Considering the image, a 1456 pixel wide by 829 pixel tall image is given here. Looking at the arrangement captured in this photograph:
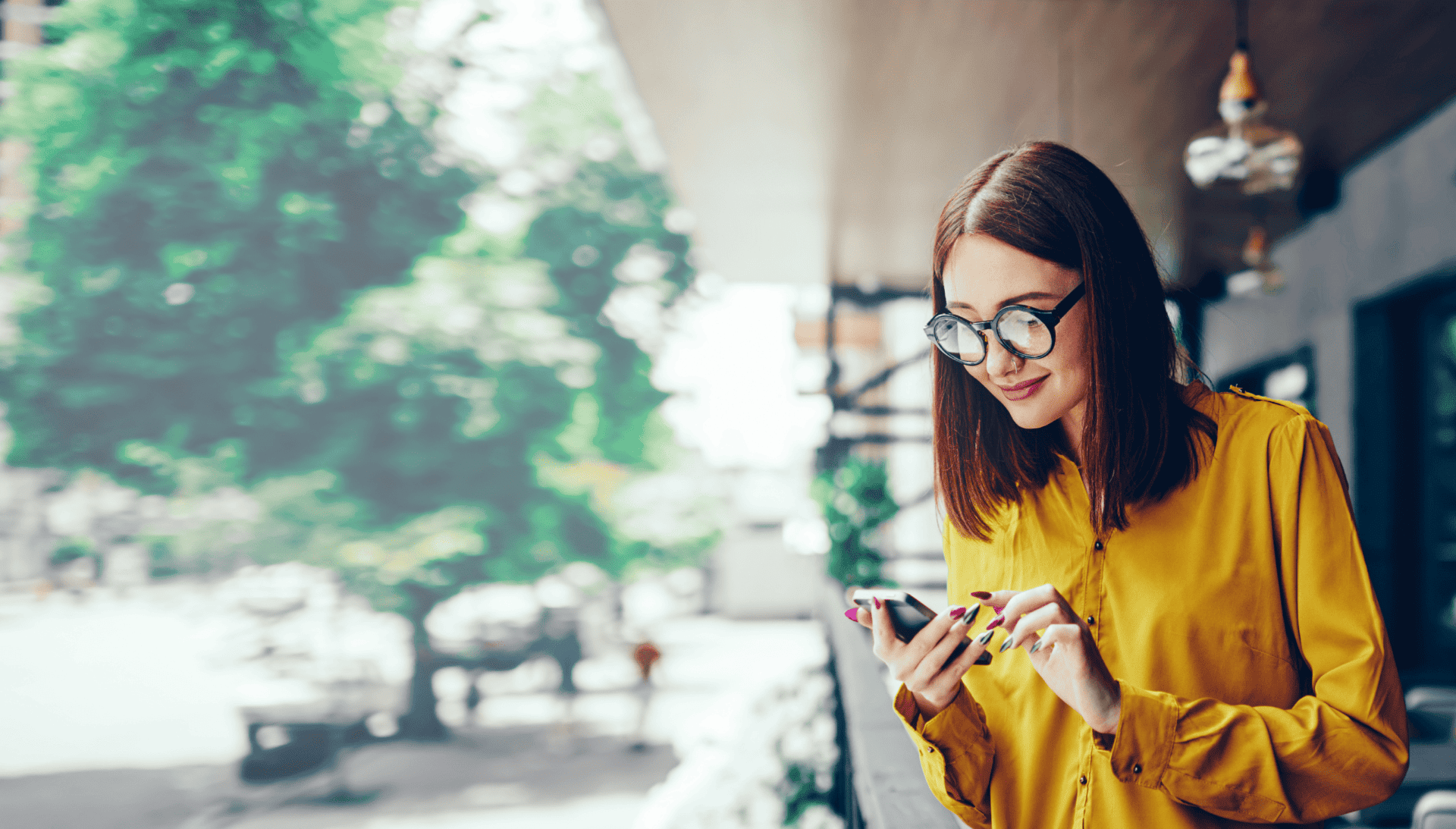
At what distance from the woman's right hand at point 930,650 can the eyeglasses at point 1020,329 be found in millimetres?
241

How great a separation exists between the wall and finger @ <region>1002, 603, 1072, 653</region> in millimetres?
3042

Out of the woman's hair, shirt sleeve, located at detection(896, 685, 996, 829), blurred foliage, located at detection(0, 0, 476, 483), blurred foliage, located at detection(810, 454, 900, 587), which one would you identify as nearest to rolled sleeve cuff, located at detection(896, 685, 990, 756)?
shirt sleeve, located at detection(896, 685, 996, 829)

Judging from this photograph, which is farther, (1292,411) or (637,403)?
(637,403)

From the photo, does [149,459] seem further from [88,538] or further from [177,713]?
[177,713]

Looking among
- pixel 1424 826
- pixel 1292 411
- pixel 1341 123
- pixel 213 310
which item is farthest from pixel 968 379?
pixel 213 310

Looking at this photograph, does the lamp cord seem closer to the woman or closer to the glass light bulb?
the glass light bulb

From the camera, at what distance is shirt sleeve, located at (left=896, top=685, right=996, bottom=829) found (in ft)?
2.59

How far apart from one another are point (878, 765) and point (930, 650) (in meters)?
0.77

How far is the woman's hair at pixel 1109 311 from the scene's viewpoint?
2.34ft

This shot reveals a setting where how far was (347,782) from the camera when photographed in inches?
287

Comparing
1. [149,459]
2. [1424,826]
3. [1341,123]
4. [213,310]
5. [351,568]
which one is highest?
[1341,123]

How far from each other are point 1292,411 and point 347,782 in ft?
27.6

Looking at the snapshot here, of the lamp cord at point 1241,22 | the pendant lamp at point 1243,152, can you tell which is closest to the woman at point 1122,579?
the pendant lamp at point 1243,152

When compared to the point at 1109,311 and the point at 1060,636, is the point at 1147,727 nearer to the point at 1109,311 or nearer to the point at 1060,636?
the point at 1060,636
